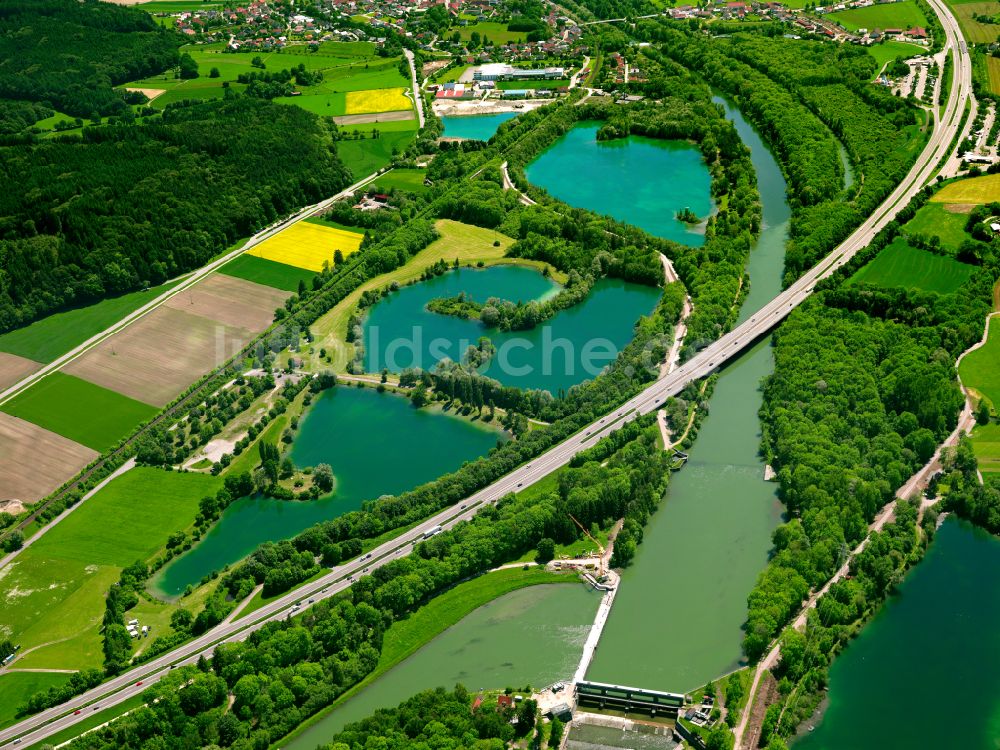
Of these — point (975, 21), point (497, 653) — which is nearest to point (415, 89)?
point (975, 21)

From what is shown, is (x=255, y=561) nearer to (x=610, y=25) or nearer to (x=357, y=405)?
(x=357, y=405)

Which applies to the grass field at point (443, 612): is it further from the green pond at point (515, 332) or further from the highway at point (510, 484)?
the green pond at point (515, 332)

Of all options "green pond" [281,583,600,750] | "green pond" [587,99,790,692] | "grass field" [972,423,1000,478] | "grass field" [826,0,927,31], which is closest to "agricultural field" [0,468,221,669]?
"green pond" [281,583,600,750]

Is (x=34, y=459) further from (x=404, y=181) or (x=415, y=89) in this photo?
(x=415, y=89)

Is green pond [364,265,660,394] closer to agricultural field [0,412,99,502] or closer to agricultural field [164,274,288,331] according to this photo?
agricultural field [164,274,288,331]

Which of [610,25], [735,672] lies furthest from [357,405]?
[610,25]

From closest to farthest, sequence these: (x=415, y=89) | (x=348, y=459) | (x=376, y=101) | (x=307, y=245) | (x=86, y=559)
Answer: (x=86, y=559), (x=348, y=459), (x=307, y=245), (x=376, y=101), (x=415, y=89)

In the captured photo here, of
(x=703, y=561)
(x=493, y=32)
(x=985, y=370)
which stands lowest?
(x=703, y=561)
